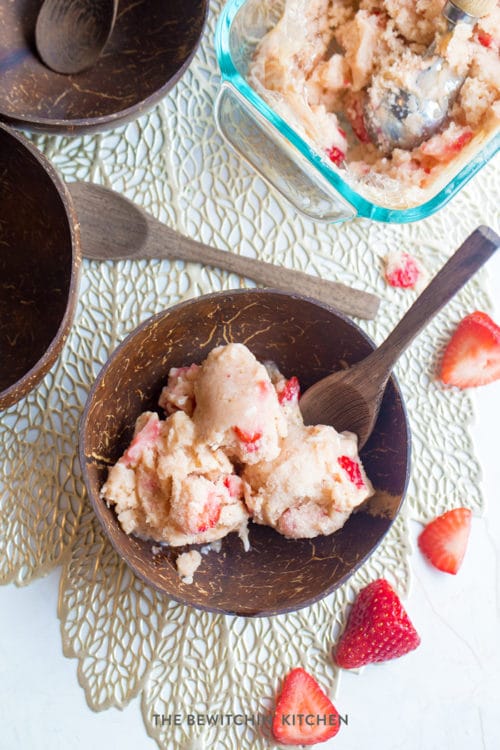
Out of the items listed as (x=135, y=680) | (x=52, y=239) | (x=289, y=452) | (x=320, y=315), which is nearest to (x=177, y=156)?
(x=52, y=239)

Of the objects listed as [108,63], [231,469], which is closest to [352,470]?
[231,469]

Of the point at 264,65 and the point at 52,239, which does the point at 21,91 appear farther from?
the point at 264,65

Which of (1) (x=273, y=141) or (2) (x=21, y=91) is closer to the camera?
(1) (x=273, y=141)

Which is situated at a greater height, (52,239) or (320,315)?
(320,315)

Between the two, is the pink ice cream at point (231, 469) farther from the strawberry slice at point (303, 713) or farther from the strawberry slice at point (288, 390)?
the strawberry slice at point (303, 713)

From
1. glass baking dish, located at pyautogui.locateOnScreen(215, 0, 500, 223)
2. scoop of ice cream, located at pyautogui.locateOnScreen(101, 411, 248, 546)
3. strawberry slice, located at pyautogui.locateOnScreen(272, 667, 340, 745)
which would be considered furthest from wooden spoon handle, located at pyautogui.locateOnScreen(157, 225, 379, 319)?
strawberry slice, located at pyautogui.locateOnScreen(272, 667, 340, 745)

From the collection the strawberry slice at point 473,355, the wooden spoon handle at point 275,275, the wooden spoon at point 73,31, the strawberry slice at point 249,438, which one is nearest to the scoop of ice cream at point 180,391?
the strawberry slice at point 249,438

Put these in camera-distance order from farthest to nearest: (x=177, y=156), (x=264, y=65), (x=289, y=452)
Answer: (x=177, y=156), (x=264, y=65), (x=289, y=452)

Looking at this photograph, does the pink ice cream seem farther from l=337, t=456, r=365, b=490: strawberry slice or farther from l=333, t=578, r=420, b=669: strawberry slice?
l=333, t=578, r=420, b=669: strawberry slice
